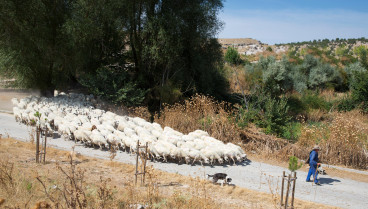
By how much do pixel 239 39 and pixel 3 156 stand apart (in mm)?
91313

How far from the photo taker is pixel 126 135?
1177 centimetres

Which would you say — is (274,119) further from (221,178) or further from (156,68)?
(156,68)

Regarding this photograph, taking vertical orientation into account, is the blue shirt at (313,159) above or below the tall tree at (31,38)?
below

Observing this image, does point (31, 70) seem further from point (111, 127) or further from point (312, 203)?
point (312, 203)

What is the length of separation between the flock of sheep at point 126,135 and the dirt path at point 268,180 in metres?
0.31

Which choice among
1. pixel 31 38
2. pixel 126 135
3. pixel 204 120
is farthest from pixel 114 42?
pixel 126 135

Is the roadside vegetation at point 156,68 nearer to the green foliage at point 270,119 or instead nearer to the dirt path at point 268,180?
the green foliage at point 270,119

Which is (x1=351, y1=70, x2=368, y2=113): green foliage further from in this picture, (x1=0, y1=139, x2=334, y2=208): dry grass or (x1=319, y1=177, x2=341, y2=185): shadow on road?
(x1=0, y1=139, x2=334, y2=208): dry grass

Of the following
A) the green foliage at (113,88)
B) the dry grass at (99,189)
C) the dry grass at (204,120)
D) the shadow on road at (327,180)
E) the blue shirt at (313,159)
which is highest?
the green foliage at (113,88)

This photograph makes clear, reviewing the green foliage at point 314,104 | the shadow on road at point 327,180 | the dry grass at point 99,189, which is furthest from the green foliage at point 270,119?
the green foliage at point 314,104

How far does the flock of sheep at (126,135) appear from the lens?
1032 cm

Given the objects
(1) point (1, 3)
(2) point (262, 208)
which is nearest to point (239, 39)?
(1) point (1, 3)

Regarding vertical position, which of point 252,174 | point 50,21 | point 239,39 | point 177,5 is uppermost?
point 239,39

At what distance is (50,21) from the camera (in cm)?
1630
